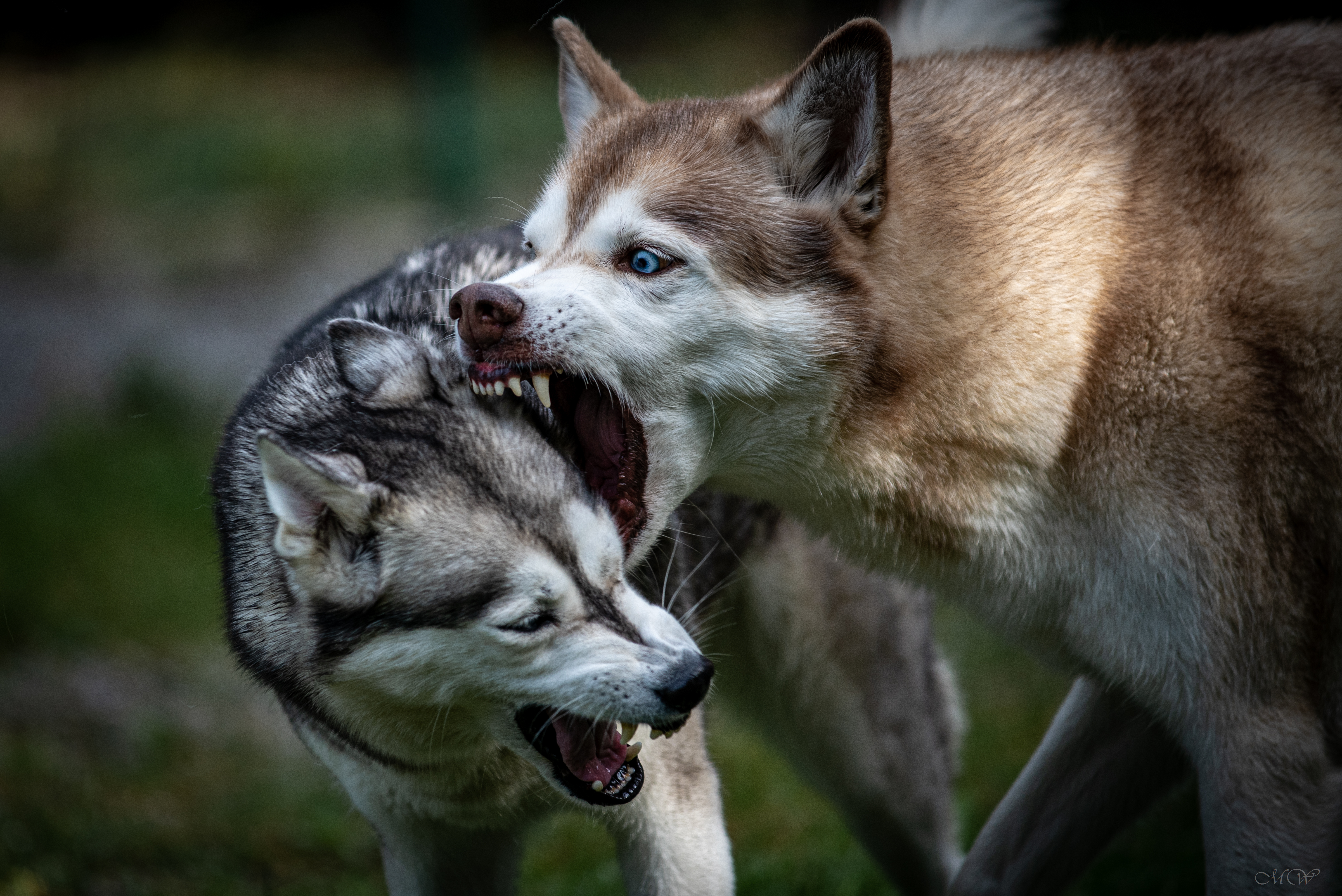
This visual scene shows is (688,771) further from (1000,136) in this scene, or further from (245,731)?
(245,731)

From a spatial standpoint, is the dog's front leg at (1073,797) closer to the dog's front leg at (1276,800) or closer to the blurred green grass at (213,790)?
the blurred green grass at (213,790)

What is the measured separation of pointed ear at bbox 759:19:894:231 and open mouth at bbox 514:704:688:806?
1.39 m

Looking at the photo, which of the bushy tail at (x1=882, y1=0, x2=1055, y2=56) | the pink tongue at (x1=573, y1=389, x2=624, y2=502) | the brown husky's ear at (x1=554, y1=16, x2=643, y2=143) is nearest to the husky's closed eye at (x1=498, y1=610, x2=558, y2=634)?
the pink tongue at (x1=573, y1=389, x2=624, y2=502)

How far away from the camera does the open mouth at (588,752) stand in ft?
9.75

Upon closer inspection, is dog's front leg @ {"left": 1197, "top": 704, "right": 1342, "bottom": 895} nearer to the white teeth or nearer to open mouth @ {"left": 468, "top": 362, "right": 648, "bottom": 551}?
open mouth @ {"left": 468, "top": 362, "right": 648, "bottom": 551}

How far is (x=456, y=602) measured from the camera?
2.80 m

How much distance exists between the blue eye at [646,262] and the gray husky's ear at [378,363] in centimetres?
60

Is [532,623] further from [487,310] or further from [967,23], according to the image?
[967,23]

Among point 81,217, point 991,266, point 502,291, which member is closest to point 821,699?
point 991,266

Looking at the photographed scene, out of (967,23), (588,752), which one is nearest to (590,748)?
(588,752)

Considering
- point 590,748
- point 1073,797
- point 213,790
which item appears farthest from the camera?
point 213,790

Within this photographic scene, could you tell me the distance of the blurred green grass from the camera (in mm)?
4594

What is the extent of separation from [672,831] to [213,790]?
10.3 feet

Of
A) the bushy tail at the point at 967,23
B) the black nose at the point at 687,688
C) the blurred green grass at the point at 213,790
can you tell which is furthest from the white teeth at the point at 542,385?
→ the bushy tail at the point at 967,23
